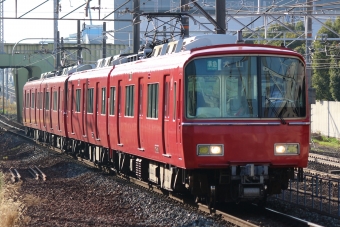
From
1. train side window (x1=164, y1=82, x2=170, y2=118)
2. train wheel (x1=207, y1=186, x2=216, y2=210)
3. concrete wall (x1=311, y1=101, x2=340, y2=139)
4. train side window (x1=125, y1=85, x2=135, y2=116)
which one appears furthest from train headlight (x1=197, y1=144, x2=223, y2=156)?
concrete wall (x1=311, y1=101, x2=340, y2=139)

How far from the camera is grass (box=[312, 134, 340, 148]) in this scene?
32938 mm

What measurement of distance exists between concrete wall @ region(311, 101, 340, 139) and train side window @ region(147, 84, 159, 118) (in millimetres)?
23406

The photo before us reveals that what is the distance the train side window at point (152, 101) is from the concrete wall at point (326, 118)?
23.4 m

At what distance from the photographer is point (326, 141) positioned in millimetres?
35656

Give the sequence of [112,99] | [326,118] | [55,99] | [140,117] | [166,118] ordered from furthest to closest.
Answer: [326,118] → [55,99] → [112,99] → [140,117] → [166,118]

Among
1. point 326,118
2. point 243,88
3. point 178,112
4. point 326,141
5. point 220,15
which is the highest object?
point 220,15

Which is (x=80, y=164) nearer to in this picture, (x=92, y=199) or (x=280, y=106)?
(x=92, y=199)

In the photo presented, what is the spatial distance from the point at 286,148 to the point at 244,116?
0.83 meters

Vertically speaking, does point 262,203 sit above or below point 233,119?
below

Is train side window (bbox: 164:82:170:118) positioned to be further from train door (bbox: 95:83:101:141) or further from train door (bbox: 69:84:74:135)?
train door (bbox: 69:84:74:135)

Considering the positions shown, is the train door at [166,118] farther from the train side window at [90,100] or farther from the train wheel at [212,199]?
the train side window at [90,100]

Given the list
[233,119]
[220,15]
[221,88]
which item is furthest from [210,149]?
[220,15]

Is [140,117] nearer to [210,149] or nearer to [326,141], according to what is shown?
[210,149]

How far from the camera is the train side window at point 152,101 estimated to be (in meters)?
13.6
